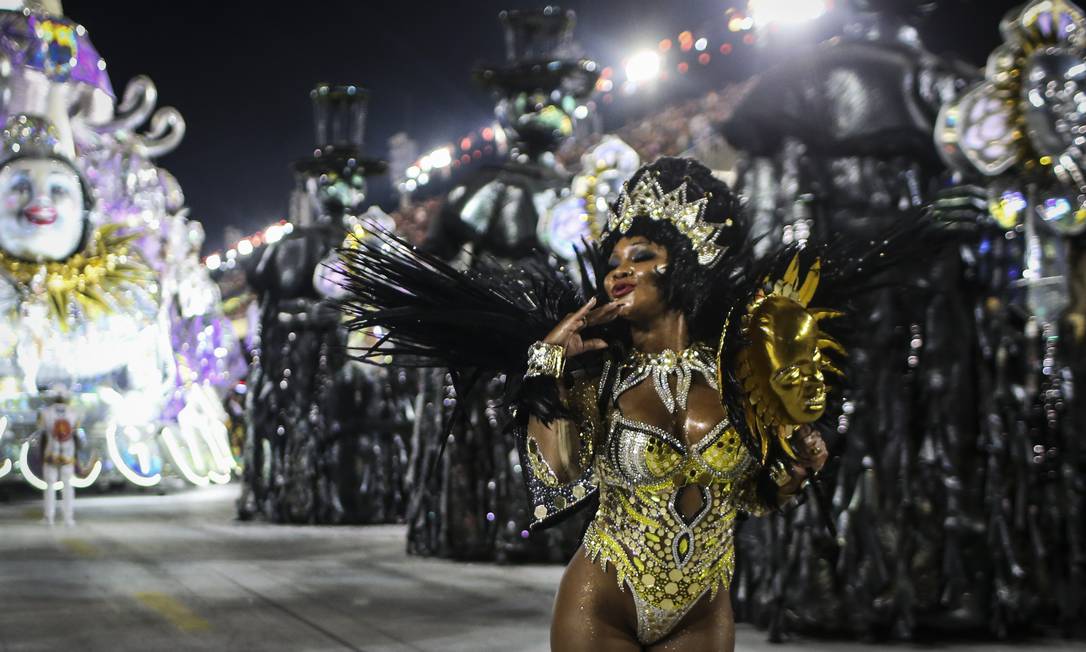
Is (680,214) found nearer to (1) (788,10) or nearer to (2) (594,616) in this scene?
(2) (594,616)

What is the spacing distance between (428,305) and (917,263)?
61.0 inches

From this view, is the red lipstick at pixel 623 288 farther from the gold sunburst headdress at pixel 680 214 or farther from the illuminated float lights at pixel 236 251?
the illuminated float lights at pixel 236 251

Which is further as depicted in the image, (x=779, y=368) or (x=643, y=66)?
(x=643, y=66)

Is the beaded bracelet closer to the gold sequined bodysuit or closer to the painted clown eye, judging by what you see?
the gold sequined bodysuit

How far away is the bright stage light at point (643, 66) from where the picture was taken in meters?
21.4

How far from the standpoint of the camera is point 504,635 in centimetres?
616

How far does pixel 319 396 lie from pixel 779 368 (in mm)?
10613

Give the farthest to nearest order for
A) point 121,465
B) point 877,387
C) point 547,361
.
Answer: point 121,465 < point 877,387 < point 547,361

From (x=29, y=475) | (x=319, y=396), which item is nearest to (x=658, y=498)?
(x=319, y=396)

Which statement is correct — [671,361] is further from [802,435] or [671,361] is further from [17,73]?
[17,73]

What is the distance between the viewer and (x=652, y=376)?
10.0 feet

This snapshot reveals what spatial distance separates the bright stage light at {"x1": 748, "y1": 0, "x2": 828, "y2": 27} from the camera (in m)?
10.9

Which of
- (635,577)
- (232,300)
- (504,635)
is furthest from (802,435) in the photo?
(232,300)

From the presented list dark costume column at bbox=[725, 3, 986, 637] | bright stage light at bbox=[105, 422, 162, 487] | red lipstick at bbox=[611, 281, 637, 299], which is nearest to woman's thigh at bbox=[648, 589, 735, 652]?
red lipstick at bbox=[611, 281, 637, 299]
